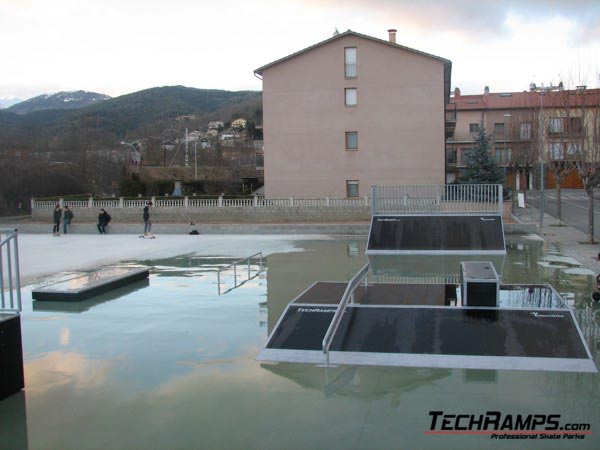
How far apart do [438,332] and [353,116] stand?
30.2 metres

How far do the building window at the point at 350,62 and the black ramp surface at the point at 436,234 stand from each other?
679 inches

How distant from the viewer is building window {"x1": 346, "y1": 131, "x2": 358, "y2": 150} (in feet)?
124

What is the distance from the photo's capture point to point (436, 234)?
21.5m

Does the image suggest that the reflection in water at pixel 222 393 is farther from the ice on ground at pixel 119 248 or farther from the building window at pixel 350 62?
the building window at pixel 350 62

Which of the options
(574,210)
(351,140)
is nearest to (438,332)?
(351,140)

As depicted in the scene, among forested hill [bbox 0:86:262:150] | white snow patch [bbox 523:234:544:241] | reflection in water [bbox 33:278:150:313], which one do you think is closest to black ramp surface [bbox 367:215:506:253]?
white snow patch [bbox 523:234:544:241]

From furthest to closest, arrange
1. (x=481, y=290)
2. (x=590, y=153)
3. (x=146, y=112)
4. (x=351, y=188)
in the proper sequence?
(x=146, y=112) < (x=351, y=188) < (x=590, y=153) < (x=481, y=290)

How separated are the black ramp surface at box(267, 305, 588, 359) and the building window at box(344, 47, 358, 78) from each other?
98.4ft

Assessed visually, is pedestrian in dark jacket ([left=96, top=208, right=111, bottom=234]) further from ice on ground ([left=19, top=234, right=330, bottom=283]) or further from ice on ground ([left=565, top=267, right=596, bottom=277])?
ice on ground ([left=565, top=267, right=596, bottom=277])

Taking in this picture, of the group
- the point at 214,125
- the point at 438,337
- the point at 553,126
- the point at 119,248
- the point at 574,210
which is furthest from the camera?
the point at 214,125

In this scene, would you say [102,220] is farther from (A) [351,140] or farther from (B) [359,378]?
(B) [359,378]

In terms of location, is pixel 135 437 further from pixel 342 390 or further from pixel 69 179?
pixel 69 179

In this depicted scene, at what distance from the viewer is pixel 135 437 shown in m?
5.79

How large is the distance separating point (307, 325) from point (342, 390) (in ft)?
7.72
